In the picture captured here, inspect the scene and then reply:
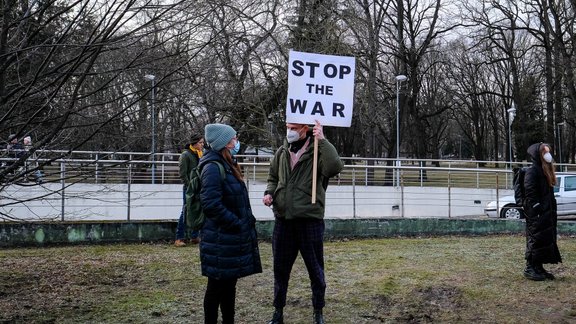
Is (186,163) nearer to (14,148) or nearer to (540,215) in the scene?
(14,148)

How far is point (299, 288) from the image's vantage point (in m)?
6.16

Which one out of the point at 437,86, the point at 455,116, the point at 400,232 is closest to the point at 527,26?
the point at 437,86

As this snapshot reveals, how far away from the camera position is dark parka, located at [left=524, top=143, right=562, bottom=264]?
6.49m

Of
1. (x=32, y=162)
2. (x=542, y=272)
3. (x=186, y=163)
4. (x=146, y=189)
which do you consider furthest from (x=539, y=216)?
(x=146, y=189)

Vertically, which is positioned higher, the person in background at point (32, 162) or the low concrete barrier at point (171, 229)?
the person in background at point (32, 162)

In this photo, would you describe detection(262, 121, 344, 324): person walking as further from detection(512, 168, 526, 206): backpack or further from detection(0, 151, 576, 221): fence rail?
detection(512, 168, 526, 206): backpack

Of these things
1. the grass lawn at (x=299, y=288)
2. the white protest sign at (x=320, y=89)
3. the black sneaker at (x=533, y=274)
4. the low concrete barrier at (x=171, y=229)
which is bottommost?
the grass lawn at (x=299, y=288)

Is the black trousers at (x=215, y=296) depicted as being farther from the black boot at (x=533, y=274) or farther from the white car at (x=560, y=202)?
the white car at (x=560, y=202)

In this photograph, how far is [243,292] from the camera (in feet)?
19.7

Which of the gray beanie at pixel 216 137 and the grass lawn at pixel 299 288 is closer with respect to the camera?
the gray beanie at pixel 216 137

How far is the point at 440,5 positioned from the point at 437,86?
14376 millimetres

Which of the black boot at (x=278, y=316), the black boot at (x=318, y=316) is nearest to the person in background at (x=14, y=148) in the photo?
the black boot at (x=278, y=316)

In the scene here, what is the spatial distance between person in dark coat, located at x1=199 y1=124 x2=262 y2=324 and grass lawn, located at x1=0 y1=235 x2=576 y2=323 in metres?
0.75

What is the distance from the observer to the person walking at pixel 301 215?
4.79 m
